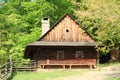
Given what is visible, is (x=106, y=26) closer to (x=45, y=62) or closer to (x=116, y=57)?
(x=45, y=62)

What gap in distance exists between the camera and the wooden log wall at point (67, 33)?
4466 centimetres

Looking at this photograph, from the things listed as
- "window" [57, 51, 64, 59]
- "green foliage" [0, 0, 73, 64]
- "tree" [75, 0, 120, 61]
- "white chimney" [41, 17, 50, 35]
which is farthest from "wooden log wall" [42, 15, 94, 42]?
"tree" [75, 0, 120, 61]

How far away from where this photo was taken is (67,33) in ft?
148

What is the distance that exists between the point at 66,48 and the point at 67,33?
181 centimetres

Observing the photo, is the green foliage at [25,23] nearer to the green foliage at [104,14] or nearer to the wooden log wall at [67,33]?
the wooden log wall at [67,33]

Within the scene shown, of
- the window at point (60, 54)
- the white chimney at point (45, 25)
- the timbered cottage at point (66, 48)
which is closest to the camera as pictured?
the timbered cottage at point (66, 48)

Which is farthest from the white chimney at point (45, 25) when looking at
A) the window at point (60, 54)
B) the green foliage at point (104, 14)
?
the green foliage at point (104, 14)

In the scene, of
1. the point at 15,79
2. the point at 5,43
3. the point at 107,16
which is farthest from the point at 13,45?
the point at 107,16

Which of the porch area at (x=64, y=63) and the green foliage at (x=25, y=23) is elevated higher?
the green foliage at (x=25, y=23)

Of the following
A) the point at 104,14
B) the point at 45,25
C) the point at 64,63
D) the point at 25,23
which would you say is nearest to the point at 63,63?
the point at 64,63

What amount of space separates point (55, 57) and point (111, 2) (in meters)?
15.8

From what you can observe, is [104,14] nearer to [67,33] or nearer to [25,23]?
[67,33]

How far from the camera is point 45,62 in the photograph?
44.3 metres

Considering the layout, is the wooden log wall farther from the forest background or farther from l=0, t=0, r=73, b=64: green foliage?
l=0, t=0, r=73, b=64: green foliage
